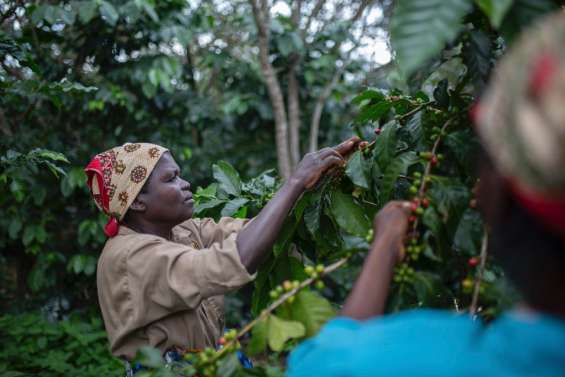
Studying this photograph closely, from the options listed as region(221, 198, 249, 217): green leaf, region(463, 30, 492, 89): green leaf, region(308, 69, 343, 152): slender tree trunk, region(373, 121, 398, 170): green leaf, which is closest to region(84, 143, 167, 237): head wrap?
region(221, 198, 249, 217): green leaf

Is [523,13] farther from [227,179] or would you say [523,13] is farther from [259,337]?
[227,179]

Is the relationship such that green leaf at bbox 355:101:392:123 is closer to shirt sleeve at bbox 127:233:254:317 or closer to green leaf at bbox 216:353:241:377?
shirt sleeve at bbox 127:233:254:317

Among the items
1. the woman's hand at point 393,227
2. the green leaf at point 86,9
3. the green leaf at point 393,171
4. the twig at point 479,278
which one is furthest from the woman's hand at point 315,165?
the green leaf at point 86,9

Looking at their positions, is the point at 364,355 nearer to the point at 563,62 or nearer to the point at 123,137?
the point at 563,62

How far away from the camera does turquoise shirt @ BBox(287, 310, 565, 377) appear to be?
89 cm

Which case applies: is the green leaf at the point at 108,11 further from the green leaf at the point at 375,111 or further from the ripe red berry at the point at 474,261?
the ripe red berry at the point at 474,261

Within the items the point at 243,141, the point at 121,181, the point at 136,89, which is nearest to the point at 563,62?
the point at 121,181

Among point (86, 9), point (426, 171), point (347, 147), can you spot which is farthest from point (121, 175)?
point (86, 9)

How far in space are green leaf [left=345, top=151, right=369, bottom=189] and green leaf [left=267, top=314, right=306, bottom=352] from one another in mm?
522

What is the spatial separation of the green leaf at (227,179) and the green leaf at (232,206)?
0.09m

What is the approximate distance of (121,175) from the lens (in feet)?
7.18

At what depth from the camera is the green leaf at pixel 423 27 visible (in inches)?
39.5

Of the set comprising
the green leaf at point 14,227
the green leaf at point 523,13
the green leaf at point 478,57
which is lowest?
the green leaf at point 14,227

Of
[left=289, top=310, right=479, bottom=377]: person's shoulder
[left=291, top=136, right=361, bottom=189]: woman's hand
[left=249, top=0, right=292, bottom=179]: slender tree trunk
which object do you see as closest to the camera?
[left=289, top=310, right=479, bottom=377]: person's shoulder
